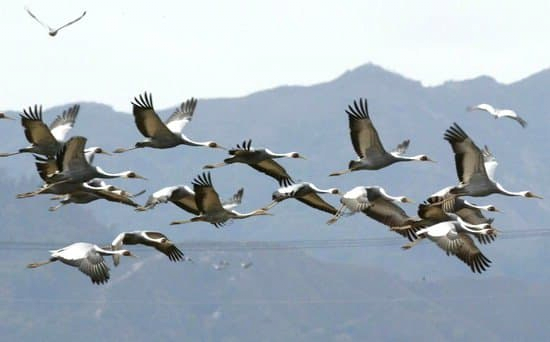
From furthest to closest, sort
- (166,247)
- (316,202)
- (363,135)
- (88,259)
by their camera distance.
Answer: (316,202) → (363,135) → (166,247) → (88,259)

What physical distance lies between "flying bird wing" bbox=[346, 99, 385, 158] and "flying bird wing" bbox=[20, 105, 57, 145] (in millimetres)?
6447

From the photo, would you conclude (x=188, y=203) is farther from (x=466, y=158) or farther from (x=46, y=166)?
(x=466, y=158)

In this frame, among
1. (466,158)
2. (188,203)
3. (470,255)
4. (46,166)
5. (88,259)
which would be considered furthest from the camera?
(46,166)

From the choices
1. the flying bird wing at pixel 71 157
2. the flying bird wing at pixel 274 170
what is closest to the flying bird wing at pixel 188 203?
the flying bird wing at pixel 274 170

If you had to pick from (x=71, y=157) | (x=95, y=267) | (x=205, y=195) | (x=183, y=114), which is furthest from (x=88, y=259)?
(x=183, y=114)

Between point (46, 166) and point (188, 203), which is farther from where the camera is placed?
point (46, 166)

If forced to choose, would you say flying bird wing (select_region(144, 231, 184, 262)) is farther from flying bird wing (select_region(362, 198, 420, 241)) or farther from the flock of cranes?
flying bird wing (select_region(362, 198, 420, 241))

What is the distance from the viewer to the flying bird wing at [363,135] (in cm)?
3192

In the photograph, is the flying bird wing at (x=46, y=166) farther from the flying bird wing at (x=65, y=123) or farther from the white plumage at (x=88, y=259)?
Answer: the white plumage at (x=88, y=259)

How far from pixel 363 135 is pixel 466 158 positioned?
86.6 inches

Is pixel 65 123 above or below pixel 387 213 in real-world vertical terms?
above

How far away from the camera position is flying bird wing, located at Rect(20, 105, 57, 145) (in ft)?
108

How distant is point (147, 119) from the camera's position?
106ft

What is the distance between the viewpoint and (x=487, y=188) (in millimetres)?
31328
